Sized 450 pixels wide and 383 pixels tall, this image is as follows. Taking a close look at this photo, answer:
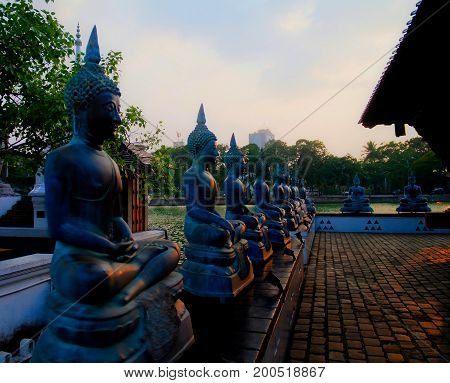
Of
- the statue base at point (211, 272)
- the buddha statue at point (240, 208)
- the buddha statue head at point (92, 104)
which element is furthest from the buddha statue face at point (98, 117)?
the buddha statue at point (240, 208)

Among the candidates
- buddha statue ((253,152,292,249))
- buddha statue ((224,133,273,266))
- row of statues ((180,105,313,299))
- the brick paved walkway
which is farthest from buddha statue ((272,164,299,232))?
row of statues ((180,105,313,299))

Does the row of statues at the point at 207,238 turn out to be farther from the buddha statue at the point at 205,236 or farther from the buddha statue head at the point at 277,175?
the buddha statue head at the point at 277,175

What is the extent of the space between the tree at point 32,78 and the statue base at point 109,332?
415 centimetres

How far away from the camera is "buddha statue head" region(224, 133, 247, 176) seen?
16.1 feet

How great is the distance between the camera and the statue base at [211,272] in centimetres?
336

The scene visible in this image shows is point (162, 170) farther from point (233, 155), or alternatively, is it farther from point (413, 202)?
point (413, 202)

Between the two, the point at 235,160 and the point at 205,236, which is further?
the point at 235,160

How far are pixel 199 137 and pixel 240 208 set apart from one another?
5.36 ft

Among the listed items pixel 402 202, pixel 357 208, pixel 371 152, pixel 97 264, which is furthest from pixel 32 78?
pixel 371 152

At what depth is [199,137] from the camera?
3.52 metres

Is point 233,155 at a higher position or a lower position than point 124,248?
higher

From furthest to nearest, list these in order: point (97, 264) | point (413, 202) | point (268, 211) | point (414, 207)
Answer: point (413, 202), point (414, 207), point (268, 211), point (97, 264)

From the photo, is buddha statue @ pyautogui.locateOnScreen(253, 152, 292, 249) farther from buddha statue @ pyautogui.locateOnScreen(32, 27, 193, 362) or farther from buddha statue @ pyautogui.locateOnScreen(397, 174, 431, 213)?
buddha statue @ pyautogui.locateOnScreen(397, 174, 431, 213)
